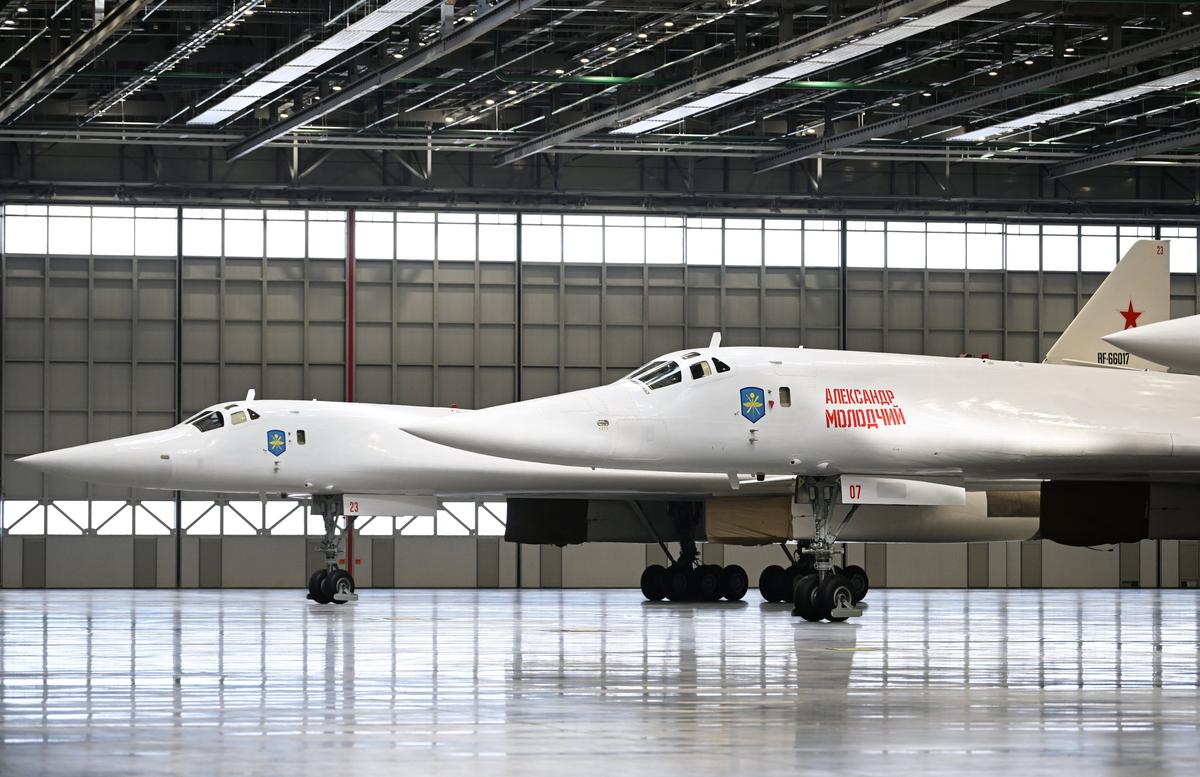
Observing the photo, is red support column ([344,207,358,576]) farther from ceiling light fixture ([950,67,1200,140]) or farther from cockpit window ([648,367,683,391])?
cockpit window ([648,367,683,391])

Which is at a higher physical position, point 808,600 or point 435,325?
point 435,325

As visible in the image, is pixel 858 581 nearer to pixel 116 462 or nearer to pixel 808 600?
pixel 808 600

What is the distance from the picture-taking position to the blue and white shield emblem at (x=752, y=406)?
16703 mm

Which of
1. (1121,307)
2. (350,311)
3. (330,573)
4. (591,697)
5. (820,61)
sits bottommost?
(330,573)

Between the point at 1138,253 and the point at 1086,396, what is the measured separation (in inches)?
146

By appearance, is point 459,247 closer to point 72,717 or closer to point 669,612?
point 669,612

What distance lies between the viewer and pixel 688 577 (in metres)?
24.4

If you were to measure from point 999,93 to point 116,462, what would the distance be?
13.2 m

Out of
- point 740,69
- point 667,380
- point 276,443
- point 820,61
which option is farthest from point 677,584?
point 820,61

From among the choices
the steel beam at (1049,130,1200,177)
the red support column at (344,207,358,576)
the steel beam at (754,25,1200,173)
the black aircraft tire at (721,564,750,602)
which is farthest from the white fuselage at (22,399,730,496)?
the steel beam at (1049,130,1200,177)

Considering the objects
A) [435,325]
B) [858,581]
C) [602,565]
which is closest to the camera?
[858,581]

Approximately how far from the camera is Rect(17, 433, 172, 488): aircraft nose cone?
21.6 meters

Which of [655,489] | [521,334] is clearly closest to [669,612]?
[655,489]

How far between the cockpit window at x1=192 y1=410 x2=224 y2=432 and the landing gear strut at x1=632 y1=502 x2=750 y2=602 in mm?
6249
